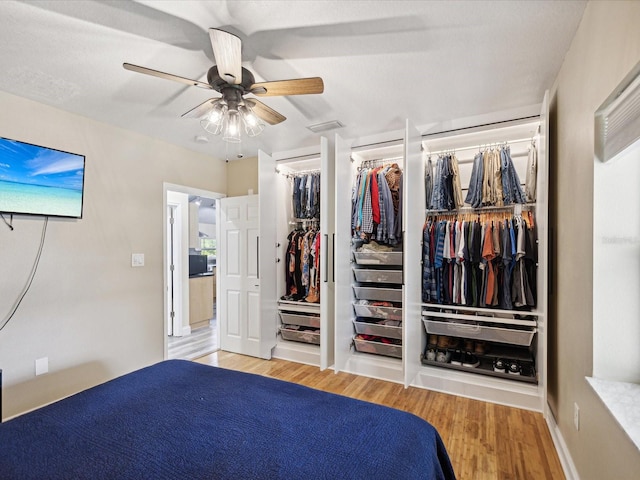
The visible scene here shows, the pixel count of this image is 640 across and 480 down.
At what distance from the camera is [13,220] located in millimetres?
2316

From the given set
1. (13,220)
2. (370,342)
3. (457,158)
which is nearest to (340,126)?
(457,158)

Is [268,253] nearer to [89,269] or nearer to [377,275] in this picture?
[377,275]

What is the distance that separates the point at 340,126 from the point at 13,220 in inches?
108

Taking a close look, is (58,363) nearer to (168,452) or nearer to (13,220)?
(13,220)

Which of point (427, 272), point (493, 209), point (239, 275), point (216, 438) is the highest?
point (493, 209)

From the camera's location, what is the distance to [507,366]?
2.65 metres

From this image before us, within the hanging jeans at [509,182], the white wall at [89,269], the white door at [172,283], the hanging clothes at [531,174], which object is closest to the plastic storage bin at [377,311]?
the hanging jeans at [509,182]

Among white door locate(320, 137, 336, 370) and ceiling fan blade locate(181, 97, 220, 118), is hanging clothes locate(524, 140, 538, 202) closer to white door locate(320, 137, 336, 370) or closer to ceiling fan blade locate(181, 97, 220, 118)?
white door locate(320, 137, 336, 370)

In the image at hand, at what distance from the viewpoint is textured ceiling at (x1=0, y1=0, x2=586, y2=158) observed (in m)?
1.55

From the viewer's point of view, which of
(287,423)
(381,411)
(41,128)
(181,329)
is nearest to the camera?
(287,423)

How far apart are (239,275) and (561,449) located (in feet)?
10.7

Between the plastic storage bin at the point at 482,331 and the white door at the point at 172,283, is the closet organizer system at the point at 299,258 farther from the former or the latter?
the white door at the point at 172,283

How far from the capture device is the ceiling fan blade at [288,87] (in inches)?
65.6

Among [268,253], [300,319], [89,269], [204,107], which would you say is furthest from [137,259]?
[204,107]
